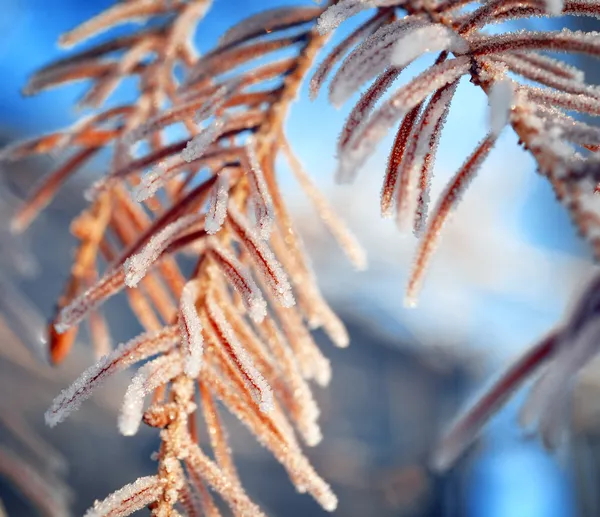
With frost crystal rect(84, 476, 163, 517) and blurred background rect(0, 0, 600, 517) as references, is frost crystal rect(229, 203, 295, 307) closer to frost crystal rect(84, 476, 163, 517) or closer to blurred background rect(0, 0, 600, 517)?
frost crystal rect(84, 476, 163, 517)

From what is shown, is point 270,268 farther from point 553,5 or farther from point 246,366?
point 553,5

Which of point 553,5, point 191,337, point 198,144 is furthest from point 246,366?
point 553,5

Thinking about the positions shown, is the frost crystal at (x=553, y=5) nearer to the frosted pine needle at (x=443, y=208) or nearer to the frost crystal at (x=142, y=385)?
the frosted pine needle at (x=443, y=208)

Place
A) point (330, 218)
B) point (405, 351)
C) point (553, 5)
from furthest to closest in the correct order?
point (405, 351), point (330, 218), point (553, 5)

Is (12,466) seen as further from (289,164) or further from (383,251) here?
(383,251)

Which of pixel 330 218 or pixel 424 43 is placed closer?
pixel 424 43

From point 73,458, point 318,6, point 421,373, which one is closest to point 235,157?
point 318,6

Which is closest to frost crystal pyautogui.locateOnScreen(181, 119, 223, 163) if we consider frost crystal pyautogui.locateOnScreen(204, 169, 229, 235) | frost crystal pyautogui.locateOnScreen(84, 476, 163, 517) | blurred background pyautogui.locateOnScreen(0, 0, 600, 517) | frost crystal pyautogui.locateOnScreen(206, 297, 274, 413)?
frost crystal pyautogui.locateOnScreen(204, 169, 229, 235)

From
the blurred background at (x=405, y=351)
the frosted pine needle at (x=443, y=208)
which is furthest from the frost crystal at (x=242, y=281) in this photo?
the blurred background at (x=405, y=351)

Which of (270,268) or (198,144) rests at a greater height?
(198,144)
